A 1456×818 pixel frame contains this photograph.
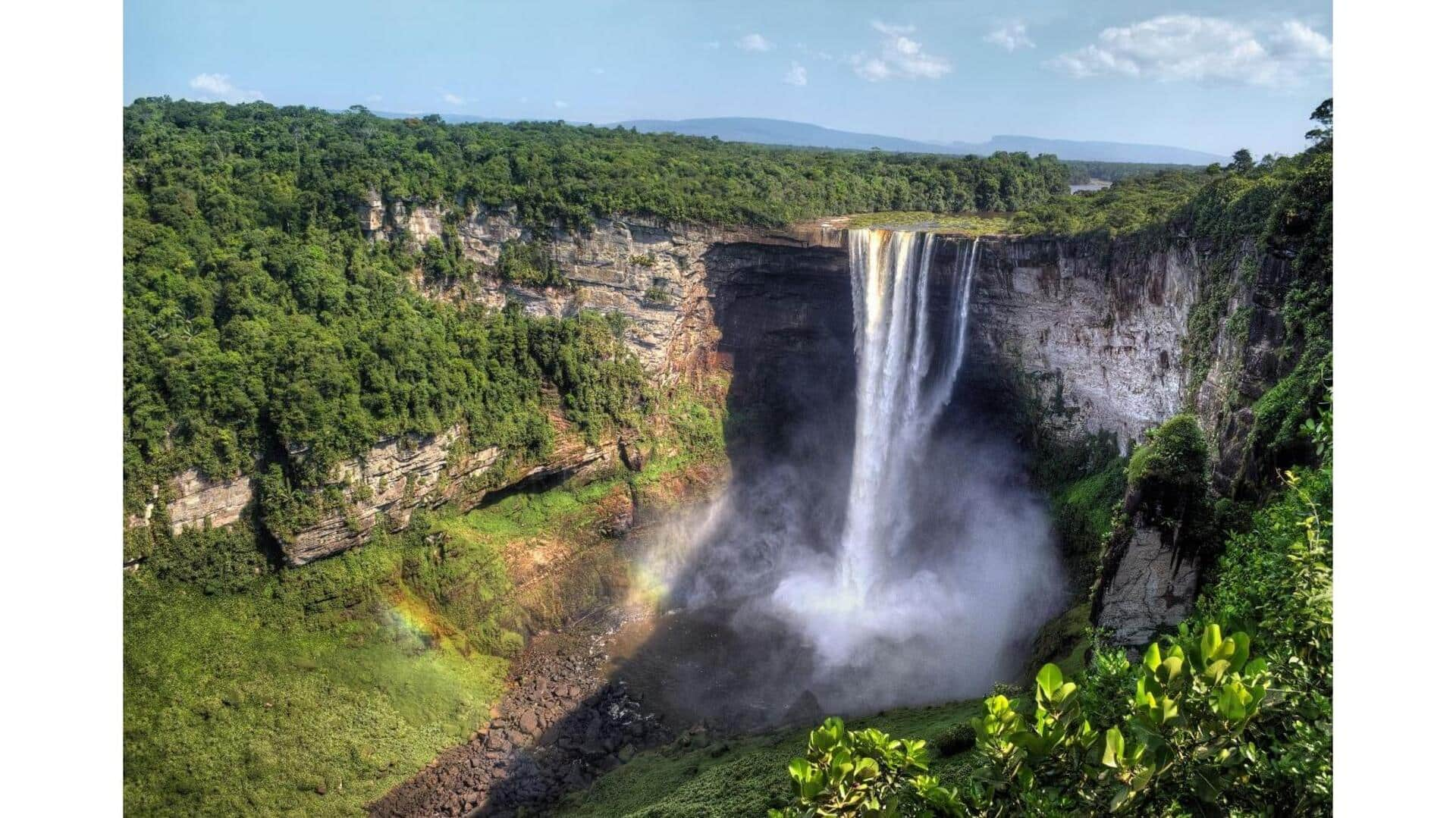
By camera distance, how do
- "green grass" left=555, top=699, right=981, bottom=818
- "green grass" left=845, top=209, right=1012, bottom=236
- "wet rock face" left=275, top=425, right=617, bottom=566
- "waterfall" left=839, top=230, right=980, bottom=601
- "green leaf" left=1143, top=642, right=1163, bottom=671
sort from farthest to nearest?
"green grass" left=845, top=209, right=1012, bottom=236 < "waterfall" left=839, top=230, right=980, bottom=601 < "wet rock face" left=275, top=425, right=617, bottom=566 < "green grass" left=555, top=699, right=981, bottom=818 < "green leaf" left=1143, top=642, right=1163, bottom=671

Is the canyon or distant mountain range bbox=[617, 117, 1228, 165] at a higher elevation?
distant mountain range bbox=[617, 117, 1228, 165]

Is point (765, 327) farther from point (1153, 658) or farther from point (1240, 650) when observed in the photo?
point (1240, 650)

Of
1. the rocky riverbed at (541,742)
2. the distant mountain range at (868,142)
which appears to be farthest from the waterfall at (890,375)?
the distant mountain range at (868,142)

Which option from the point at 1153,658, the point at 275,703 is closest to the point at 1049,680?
the point at 1153,658

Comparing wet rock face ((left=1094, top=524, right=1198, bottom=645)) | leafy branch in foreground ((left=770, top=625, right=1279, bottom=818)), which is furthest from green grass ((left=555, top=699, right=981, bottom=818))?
leafy branch in foreground ((left=770, top=625, right=1279, bottom=818))

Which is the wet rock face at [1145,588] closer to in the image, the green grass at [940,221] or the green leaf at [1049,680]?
the green leaf at [1049,680]

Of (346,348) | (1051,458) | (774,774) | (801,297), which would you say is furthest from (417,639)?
(1051,458)

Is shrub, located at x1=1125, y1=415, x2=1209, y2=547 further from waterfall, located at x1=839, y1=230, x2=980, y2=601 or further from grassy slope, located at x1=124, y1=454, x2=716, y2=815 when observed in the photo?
grassy slope, located at x1=124, y1=454, x2=716, y2=815

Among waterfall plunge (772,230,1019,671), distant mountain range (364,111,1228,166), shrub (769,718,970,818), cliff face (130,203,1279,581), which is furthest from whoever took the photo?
distant mountain range (364,111,1228,166)
